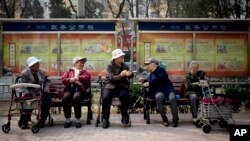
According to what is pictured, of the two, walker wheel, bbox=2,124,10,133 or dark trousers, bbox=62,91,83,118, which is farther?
dark trousers, bbox=62,91,83,118

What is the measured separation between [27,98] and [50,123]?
1.08 metres

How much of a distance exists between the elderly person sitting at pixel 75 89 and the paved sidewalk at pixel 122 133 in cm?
31

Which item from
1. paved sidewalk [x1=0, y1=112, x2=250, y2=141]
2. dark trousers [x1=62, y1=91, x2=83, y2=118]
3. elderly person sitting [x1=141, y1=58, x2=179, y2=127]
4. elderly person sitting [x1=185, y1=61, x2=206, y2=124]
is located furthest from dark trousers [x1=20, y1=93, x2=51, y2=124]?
elderly person sitting [x1=185, y1=61, x2=206, y2=124]

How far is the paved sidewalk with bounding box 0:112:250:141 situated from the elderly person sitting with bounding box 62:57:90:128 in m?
0.31

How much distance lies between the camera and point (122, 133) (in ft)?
28.2

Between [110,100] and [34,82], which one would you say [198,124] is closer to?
[110,100]

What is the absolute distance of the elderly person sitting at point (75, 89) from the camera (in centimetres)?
940

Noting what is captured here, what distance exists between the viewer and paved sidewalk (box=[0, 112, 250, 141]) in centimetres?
810

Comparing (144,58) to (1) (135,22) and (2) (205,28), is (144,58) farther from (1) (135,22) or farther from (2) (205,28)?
(2) (205,28)

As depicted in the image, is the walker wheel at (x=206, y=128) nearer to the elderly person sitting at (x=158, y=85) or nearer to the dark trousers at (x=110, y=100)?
the elderly person sitting at (x=158, y=85)

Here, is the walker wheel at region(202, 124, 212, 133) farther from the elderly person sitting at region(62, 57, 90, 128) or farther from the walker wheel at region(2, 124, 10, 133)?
the walker wheel at region(2, 124, 10, 133)

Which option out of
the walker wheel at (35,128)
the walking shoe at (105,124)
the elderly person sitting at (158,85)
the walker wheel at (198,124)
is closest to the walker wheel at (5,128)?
the walker wheel at (35,128)

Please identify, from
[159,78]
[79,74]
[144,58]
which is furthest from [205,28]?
[79,74]

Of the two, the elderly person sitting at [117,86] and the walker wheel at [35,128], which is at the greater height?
the elderly person sitting at [117,86]
